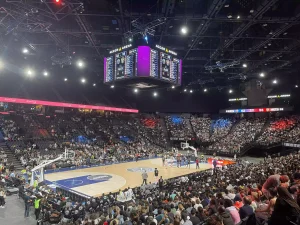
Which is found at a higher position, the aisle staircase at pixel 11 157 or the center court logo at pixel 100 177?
the aisle staircase at pixel 11 157

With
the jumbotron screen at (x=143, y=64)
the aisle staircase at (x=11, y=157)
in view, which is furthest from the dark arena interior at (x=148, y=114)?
the aisle staircase at (x=11, y=157)

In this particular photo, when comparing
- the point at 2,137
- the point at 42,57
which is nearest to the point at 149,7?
the point at 42,57

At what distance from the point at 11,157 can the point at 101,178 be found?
33.6 ft

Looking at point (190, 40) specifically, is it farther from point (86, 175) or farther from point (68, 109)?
point (68, 109)

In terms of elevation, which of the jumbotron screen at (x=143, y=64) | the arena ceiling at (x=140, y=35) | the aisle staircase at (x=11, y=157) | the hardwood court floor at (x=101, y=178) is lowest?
the hardwood court floor at (x=101, y=178)

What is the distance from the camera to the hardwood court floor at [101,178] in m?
17.6

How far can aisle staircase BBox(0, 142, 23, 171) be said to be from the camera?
22.8 meters

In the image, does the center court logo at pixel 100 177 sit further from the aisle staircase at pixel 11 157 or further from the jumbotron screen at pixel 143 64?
the jumbotron screen at pixel 143 64

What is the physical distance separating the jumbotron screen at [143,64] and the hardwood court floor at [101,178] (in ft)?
26.6

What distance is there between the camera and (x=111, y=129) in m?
39.8

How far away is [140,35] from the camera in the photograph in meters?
15.8

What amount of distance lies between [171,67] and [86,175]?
13.1 m

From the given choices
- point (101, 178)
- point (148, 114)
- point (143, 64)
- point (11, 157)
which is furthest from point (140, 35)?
point (148, 114)

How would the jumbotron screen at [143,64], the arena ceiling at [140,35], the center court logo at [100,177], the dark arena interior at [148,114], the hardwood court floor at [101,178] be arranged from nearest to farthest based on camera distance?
the dark arena interior at [148,114] → the arena ceiling at [140,35] → the jumbotron screen at [143,64] → the hardwood court floor at [101,178] → the center court logo at [100,177]
